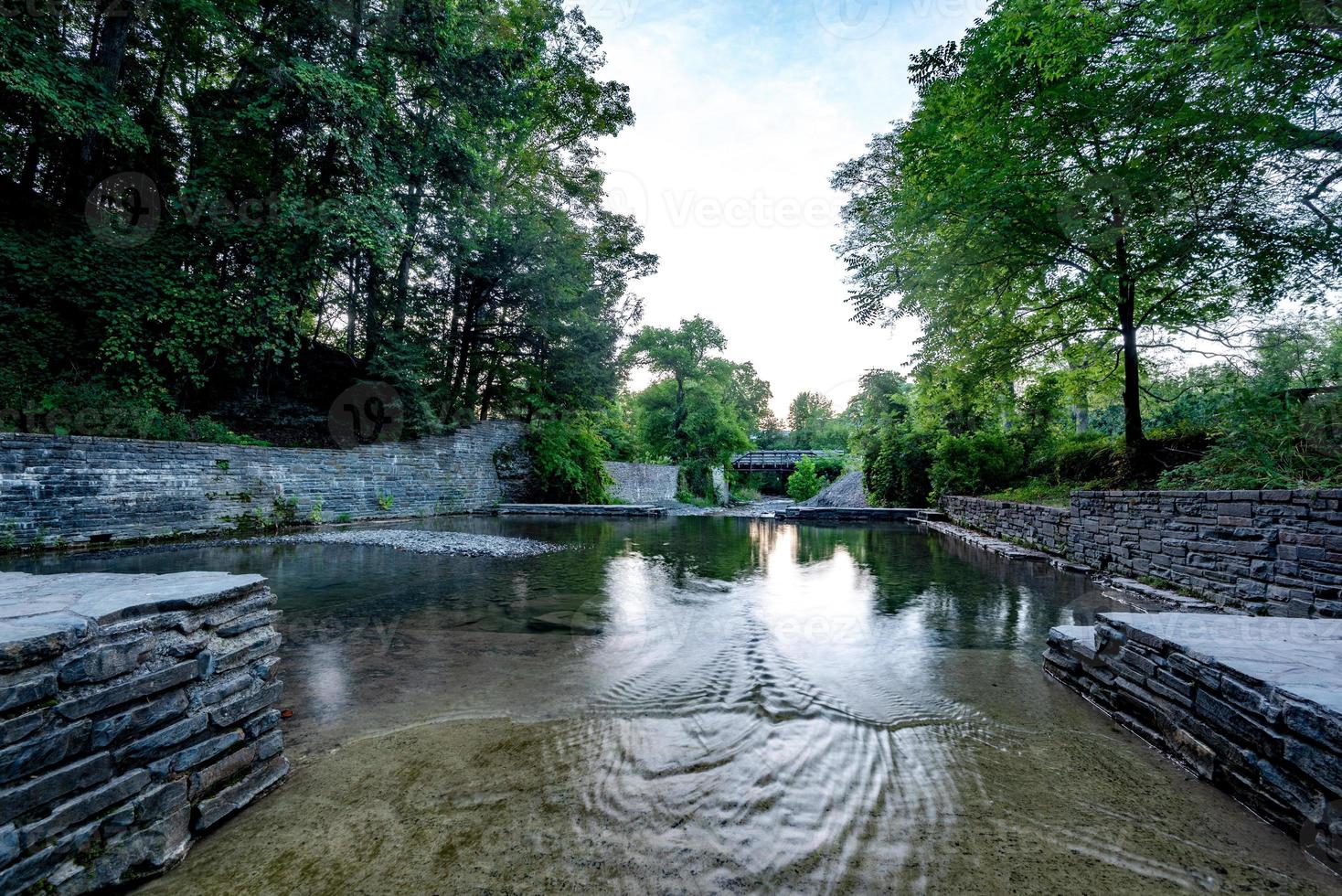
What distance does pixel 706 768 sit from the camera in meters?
2.11

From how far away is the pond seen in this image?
1.54 m

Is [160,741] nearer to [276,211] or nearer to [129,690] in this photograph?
[129,690]

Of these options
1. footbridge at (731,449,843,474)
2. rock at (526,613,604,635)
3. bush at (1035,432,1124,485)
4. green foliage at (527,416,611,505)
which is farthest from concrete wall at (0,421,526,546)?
footbridge at (731,449,843,474)

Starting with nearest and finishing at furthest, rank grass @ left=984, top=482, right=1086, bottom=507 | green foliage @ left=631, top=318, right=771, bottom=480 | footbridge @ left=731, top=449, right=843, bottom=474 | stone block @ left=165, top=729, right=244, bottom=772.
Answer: stone block @ left=165, top=729, right=244, bottom=772, grass @ left=984, top=482, right=1086, bottom=507, green foliage @ left=631, top=318, right=771, bottom=480, footbridge @ left=731, top=449, right=843, bottom=474

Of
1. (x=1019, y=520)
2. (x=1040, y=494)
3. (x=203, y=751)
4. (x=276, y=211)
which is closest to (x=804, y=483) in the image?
(x=1040, y=494)

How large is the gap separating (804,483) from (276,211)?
980 inches

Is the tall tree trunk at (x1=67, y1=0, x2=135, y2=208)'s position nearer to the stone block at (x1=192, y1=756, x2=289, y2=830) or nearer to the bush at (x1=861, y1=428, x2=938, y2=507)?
the stone block at (x1=192, y1=756, x2=289, y2=830)

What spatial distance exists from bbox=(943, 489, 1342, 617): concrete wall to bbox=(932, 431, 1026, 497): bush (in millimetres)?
5617

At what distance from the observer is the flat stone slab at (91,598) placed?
4.66ft

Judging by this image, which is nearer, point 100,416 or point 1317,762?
point 1317,762

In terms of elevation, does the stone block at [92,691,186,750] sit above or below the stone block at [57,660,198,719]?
below

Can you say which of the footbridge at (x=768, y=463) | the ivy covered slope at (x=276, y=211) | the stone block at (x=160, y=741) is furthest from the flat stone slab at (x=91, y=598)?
the footbridge at (x=768, y=463)

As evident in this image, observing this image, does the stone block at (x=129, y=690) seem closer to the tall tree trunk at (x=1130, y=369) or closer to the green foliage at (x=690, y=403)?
the tall tree trunk at (x=1130, y=369)

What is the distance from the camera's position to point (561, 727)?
8.02ft
